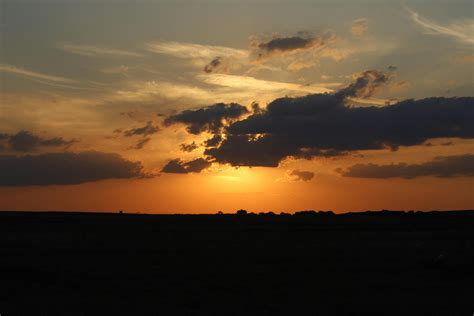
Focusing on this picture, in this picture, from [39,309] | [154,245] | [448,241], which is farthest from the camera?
[448,241]

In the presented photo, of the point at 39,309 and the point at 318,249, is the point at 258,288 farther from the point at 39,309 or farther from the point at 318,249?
the point at 318,249

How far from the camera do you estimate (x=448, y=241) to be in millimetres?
62344

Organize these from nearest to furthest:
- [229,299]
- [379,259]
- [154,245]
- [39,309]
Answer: [39,309], [229,299], [379,259], [154,245]

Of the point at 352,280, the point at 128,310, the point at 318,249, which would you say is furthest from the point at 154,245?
the point at 128,310

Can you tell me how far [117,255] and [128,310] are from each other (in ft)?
72.6

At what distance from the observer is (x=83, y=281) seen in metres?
32.8

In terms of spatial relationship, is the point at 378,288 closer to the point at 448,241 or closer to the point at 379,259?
the point at 379,259

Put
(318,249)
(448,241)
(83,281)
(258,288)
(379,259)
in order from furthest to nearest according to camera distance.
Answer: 1. (448,241)
2. (318,249)
3. (379,259)
4. (83,281)
5. (258,288)

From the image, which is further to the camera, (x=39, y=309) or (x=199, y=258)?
(x=199, y=258)

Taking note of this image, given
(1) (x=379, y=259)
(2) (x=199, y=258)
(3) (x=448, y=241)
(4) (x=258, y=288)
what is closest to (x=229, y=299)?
(4) (x=258, y=288)

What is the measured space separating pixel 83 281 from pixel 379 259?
2126cm

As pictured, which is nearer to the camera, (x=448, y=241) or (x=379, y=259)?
(x=379, y=259)

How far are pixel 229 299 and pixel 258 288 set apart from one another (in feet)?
10.1

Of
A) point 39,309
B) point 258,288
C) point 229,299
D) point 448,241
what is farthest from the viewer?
point 448,241
